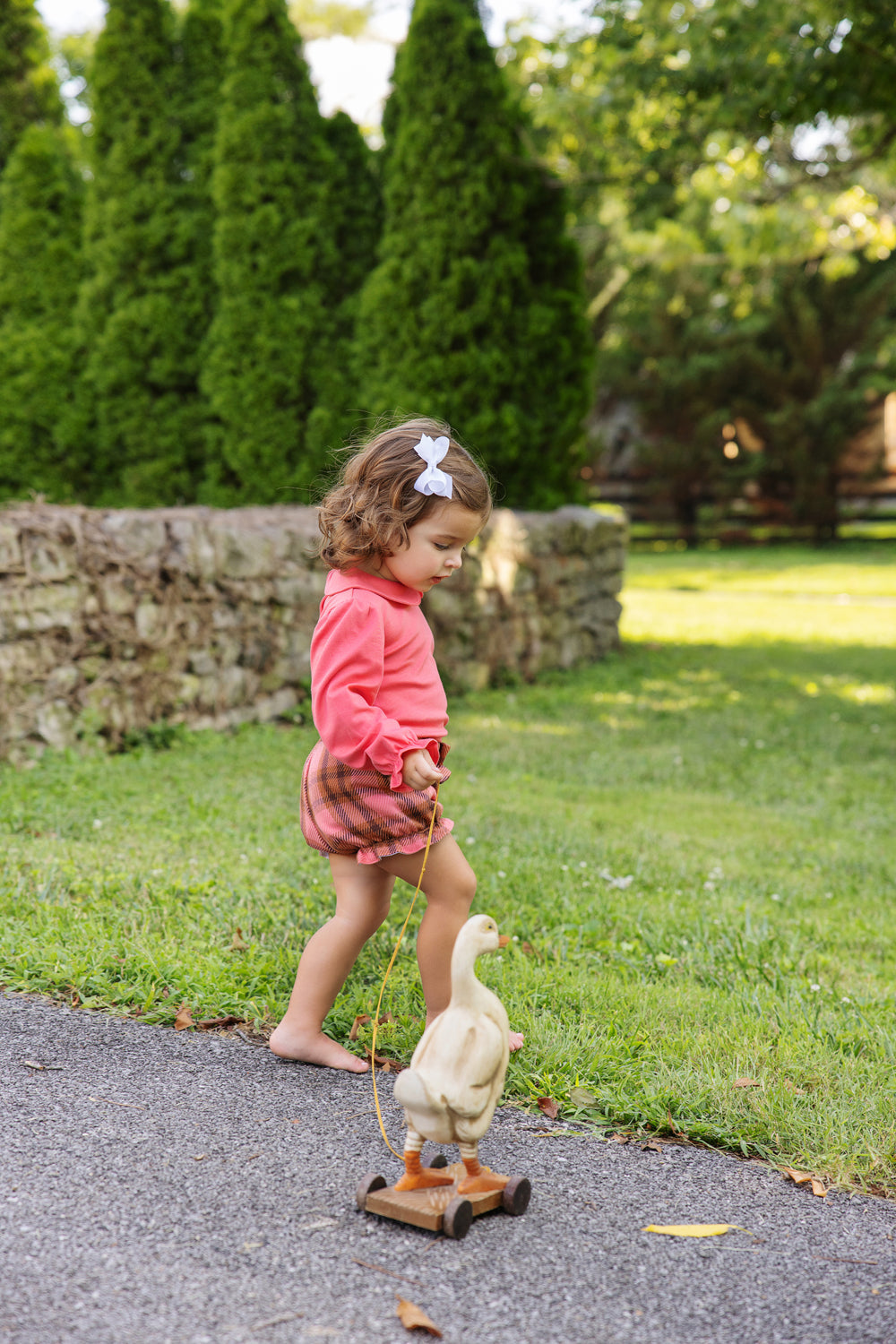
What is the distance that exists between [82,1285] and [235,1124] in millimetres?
586

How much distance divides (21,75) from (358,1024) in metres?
9.55

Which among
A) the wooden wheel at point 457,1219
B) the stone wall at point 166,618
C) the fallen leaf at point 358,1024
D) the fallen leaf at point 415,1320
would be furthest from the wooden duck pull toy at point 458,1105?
the stone wall at point 166,618

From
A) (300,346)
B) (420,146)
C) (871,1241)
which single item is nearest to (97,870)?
(871,1241)

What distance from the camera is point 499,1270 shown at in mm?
1895

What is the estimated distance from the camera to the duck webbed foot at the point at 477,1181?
204 centimetres

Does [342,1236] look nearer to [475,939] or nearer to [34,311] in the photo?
[475,939]

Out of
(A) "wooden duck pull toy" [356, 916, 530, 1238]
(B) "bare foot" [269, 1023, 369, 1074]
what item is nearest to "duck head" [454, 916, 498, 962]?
(A) "wooden duck pull toy" [356, 916, 530, 1238]

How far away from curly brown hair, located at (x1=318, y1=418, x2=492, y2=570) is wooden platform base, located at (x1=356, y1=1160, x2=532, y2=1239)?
122 cm

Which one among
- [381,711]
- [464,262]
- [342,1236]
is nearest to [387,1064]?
[342,1236]

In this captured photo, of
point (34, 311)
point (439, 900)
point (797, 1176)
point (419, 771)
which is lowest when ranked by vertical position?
point (797, 1176)

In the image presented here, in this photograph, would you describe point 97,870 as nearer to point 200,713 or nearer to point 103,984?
point 103,984

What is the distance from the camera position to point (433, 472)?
92.5 inches

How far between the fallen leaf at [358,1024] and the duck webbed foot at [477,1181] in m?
0.79

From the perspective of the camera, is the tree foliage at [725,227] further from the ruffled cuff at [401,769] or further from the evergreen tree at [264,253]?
the ruffled cuff at [401,769]
